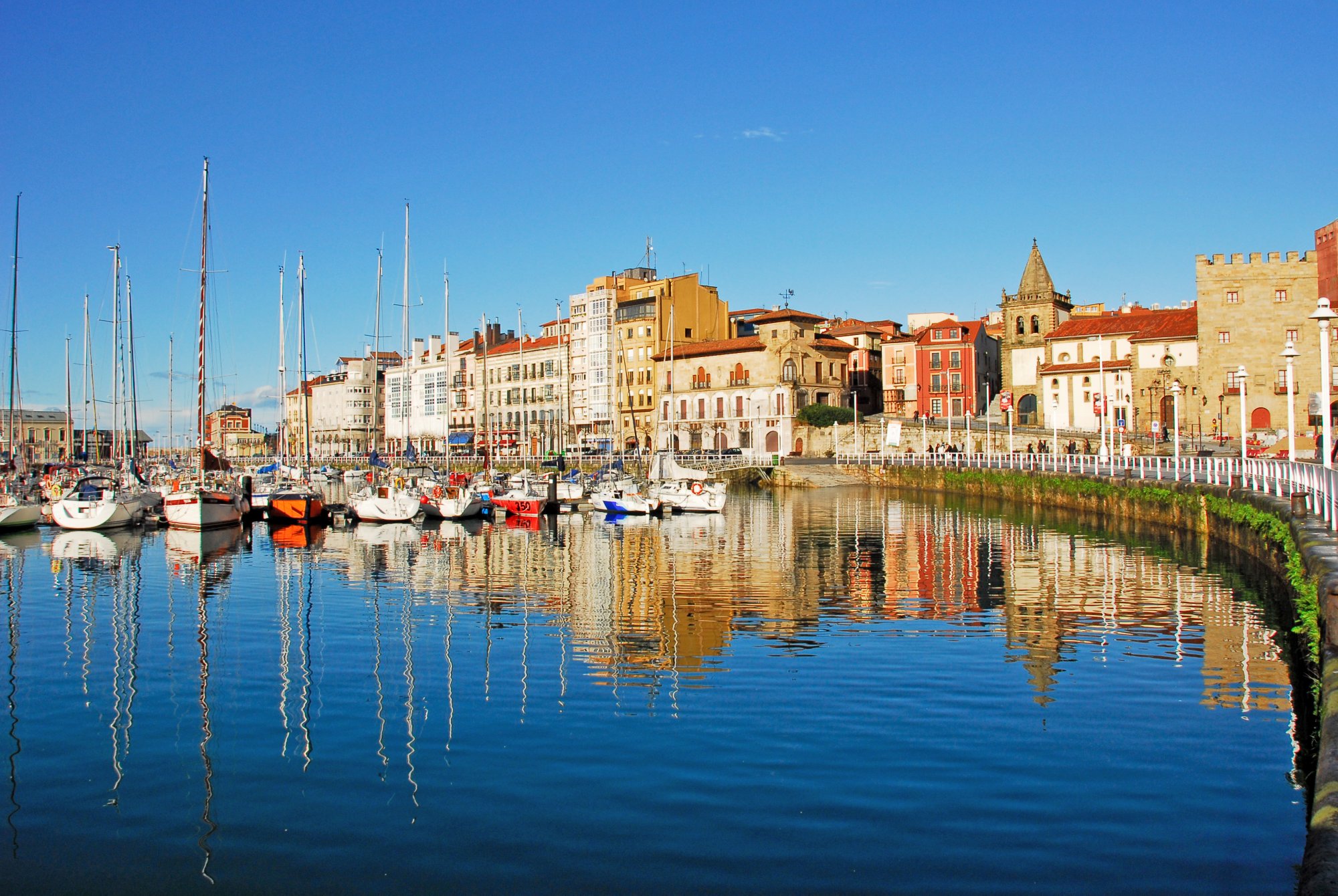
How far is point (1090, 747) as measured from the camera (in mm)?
11641

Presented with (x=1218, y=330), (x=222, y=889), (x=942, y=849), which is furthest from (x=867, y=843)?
(x=1218, y=330)

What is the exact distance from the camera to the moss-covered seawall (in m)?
7.41

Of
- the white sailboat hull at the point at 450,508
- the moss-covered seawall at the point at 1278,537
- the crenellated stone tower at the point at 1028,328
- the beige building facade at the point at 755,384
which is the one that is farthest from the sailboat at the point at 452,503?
the crenellated stone tower at the point at 1028,328

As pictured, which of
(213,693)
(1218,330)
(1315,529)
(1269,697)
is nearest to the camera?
(1269,697)

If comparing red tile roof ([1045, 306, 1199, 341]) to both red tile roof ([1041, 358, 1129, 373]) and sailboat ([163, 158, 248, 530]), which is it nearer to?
red tile roof ([1041, 358, 1129, 373])

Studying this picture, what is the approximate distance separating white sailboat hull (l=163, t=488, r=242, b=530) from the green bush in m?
61.7

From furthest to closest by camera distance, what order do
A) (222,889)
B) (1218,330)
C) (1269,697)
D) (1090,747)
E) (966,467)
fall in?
(1218,330)
(966,467)
(1269,697)
(1090,747)
(222,889)

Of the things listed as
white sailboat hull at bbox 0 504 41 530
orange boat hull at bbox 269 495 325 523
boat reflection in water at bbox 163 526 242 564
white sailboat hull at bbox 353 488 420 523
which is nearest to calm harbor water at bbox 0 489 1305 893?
boat reflection in water at bbox 163 526 242 564

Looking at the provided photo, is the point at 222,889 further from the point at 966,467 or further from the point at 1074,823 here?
the point at 966,467

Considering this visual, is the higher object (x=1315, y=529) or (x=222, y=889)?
(x=1315, y=529)

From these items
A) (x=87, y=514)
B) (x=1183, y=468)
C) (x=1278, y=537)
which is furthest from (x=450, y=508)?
(x=1278, y=537)

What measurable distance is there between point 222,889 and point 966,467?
6663cm

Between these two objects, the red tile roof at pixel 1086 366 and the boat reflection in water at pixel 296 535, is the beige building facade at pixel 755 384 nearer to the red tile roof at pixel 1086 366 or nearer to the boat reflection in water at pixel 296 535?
the red tile roof at pixel 1086 366

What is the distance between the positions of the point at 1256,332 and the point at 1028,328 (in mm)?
24920
